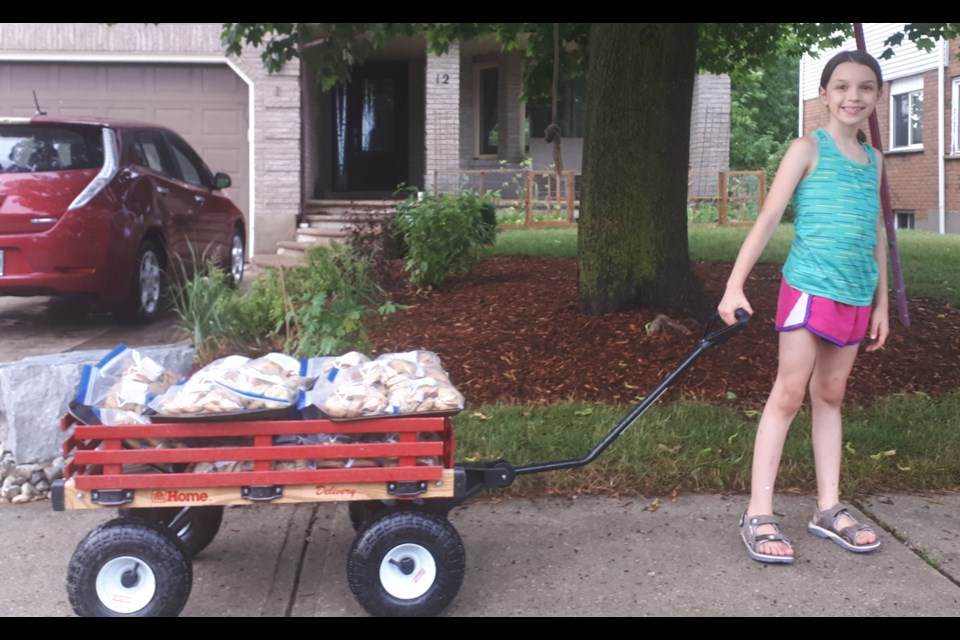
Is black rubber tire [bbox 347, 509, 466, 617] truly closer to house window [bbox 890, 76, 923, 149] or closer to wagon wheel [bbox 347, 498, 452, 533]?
wagon wheel [bbox 347, 498, 452, 533]

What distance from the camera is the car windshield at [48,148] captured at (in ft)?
27.0

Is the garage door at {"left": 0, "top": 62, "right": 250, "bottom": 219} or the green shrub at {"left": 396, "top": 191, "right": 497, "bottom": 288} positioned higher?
the garage door at {"left": 0, "top": 62, "right": 250, "bottom": 219}

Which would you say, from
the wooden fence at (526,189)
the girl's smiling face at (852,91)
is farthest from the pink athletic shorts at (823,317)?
the wooden fence at (526,189)

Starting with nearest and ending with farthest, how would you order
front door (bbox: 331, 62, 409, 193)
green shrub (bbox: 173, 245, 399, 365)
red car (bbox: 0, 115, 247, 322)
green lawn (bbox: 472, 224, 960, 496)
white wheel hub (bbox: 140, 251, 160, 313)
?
green lawn (bbox: 472, 224, 960, 496) < green shrub (bbox: 173, 245, 399, 365) < red car (bbox: 0, 115, 247, 322) < white wheel hub (bbox: 140, 251, 160, 313) < front door (bbox: 331, 62, 409, 193)

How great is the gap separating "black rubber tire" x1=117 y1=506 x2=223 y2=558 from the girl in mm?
2100

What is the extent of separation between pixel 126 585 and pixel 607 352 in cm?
358

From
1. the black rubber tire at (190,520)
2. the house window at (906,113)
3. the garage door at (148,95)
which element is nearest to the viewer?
the black rubber tire at (190,520)

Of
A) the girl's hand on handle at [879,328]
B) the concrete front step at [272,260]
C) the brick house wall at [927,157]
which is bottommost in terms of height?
the girl's hand on handle at [879,328]

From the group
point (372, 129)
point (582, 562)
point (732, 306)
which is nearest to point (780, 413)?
point (732, 306)

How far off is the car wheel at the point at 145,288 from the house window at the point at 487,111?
996 cm

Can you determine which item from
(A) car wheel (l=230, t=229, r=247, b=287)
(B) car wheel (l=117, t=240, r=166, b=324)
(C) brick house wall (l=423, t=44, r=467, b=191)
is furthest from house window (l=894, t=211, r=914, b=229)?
(B) car wheel (l=117, t=240, r=166, b=324)

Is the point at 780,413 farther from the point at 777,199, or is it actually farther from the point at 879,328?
the point at 777,199

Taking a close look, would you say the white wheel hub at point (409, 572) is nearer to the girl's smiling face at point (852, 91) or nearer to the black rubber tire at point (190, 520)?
the black rubber tire at point (190, 520)

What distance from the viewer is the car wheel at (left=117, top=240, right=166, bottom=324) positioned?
8797 mm
